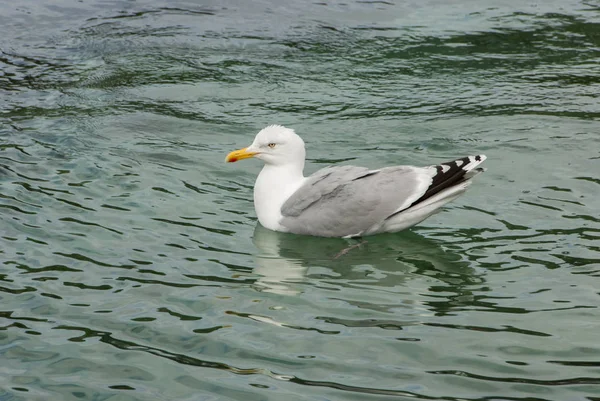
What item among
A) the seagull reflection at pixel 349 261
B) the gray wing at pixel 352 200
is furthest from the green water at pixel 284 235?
the gray wing at pixel 352 200

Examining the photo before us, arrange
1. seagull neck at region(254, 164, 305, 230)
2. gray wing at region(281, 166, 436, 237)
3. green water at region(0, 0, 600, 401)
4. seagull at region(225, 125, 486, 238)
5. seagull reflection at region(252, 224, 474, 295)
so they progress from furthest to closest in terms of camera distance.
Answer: seagull neck at region(254, 164, 305, 230)
gray wing at region(281, 166, 436, 237)
seagull at region(225, 125, 486, 238)
seagull reflection at region(252, 224, 474, 295)
green water at region(0, 0, 600, 401)

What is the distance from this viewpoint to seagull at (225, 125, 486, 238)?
7746 millimetres

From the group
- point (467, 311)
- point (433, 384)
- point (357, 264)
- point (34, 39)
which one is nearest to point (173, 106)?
point (34, 39)

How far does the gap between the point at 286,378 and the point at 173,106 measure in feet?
21.7

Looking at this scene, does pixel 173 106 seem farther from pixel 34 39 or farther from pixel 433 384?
pixel 433 384

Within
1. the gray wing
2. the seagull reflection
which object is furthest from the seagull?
the seagull reflection

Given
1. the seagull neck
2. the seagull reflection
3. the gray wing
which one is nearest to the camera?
the seagull reflection

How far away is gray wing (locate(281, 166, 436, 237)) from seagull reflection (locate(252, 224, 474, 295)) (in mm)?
149

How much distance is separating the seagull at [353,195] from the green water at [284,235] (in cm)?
17

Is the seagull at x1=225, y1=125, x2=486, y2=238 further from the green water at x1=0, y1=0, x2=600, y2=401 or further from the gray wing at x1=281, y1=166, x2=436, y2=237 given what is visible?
the green water at x1=0, y1=0, x2=600, y2=401

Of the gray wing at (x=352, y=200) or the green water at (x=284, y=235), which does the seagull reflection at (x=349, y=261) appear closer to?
the green water at (x=284, y=235)

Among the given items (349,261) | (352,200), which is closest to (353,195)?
(352,200)

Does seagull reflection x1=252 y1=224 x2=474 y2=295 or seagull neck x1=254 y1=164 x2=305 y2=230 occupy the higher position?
seagull neck x1=254 y1=164 x2=305 y2=230

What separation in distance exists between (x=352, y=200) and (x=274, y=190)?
756 mm
